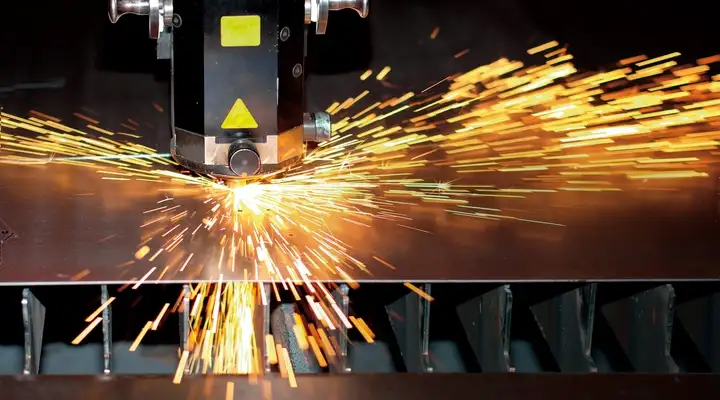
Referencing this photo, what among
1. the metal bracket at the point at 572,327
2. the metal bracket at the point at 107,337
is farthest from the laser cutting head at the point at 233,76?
the metal bracket at the point at 572,327

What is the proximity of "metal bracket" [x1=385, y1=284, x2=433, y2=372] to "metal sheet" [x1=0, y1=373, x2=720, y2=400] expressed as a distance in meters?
0.25

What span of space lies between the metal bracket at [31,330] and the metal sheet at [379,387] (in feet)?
0.55

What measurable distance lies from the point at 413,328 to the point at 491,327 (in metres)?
0.15

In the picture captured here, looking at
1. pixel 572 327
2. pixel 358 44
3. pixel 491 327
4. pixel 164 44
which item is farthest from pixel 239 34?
pixel 572 327

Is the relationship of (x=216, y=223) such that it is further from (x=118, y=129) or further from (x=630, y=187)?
(x=630, y=187)

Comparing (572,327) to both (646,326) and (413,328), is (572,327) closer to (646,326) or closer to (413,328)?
(646,326)

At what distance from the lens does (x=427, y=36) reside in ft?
4.44

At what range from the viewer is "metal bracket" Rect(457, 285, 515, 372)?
4.38 ft

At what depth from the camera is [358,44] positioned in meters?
1.34

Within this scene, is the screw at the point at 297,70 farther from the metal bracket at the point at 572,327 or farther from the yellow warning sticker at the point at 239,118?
the metal bracket at the point at 572,327

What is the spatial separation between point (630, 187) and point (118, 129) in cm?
97

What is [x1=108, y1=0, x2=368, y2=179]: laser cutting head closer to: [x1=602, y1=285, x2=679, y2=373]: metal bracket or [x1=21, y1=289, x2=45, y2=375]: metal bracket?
[x1=21, y1=289, x2=45, y2=375]: metal bracket

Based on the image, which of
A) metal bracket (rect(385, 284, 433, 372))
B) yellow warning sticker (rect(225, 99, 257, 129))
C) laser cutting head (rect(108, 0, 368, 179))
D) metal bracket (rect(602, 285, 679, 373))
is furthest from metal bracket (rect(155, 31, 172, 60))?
metal bracket (rect(602, 285, 679, 373))

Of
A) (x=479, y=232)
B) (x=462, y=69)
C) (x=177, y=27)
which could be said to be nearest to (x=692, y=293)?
(x=479, y=232)
